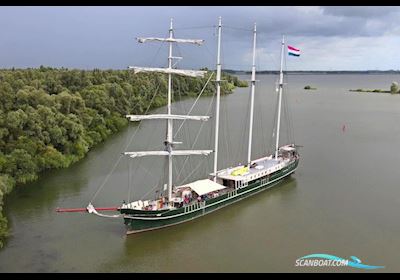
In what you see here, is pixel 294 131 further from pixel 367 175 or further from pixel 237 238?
A: pixel 237 238

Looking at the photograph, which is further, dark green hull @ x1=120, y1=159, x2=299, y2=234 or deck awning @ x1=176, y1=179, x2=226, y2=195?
deck awning @ x1=176, y1=179, x2=226, y2=195

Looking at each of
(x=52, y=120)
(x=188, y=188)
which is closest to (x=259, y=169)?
(x=188, y=188)

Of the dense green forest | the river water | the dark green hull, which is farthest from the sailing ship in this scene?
the dense green forest

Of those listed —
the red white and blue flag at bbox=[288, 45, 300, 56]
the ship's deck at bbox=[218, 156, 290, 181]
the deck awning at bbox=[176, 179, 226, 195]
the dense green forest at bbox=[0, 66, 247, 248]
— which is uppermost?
the red white and blue flag at bbox=[288, 45, 300, 56]

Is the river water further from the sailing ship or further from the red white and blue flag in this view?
the red white and blue flag

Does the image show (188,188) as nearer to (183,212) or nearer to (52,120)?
(183,212)
